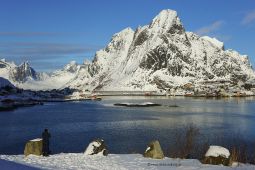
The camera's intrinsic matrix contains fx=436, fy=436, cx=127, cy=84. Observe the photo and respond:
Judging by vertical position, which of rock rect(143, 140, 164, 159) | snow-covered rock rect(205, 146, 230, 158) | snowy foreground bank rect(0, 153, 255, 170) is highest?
snow-covered rock rect(205, 146, 230, 158)

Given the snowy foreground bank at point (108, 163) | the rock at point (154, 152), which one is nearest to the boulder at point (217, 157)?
the snowy foreground bank at point (108, 163)

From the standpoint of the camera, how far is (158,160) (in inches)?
1336

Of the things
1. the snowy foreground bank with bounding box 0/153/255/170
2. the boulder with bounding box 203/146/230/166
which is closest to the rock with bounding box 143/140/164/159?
the snowy foreground bank with bounding box 0/153/255/170

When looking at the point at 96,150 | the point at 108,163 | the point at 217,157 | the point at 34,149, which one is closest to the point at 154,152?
the point at 108,163

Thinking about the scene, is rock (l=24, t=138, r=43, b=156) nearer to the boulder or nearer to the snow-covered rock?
the boulder

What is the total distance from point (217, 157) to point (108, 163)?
316 inches

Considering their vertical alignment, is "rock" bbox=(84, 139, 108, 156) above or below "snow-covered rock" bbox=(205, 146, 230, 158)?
below

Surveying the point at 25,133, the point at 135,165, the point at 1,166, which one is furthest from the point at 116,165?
the point at 25,133

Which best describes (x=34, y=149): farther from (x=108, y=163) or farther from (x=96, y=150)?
(x=108, y=163)

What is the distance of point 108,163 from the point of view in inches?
1264

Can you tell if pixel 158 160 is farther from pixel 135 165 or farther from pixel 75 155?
pixel 75 155

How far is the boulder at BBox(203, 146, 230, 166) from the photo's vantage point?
31797 mm

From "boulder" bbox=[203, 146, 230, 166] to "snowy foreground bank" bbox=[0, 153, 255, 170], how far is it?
748 millimetres

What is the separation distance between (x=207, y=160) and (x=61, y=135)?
136ft
